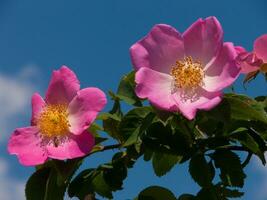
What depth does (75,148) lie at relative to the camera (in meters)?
1.01

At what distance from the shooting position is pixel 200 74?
100 cm

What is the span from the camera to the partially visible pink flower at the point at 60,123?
1016 millimetres

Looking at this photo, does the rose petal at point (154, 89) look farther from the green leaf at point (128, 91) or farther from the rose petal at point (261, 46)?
the rose petal at point (261, 46)

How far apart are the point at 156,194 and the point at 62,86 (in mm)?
241

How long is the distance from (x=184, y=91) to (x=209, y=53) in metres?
0.07

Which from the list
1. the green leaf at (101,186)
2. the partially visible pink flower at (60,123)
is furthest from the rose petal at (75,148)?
the green leaf at (101,186)

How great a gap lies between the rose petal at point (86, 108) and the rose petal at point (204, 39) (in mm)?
153

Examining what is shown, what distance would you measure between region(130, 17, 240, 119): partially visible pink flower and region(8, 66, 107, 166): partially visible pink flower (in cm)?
10

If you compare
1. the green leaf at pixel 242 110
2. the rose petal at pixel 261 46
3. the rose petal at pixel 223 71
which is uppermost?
the rose petal at pixel 261 46

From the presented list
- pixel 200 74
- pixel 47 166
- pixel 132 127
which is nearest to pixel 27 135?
pixel 47 166

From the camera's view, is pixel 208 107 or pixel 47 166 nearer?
pixel 208 107

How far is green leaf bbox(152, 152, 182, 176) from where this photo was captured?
40.3 inches

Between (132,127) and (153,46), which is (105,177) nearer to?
(132,127)

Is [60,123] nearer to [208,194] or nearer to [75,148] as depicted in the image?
[75,148]
